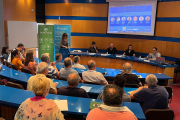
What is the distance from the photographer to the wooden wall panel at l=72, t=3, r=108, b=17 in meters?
9.07

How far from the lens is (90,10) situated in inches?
364

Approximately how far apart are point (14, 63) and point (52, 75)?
1595mm

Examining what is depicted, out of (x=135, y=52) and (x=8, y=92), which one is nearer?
(x=8, y=92)

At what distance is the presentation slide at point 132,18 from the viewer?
768 centimetres

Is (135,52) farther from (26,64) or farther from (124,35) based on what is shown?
(26,64)

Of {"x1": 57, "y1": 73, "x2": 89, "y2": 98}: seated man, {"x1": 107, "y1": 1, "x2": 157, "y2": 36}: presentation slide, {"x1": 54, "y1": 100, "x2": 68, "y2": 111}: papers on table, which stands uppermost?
{"x1": 107, "y1": 1, "x2": 157, "y2": 36}: presentation slide

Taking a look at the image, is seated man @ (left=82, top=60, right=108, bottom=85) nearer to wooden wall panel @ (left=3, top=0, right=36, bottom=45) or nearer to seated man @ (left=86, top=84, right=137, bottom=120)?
seated man @ (left=86, top=84, right=137, bottom=120)

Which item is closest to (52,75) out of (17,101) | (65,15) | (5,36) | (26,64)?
(26,64)

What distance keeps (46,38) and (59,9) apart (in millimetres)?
2756

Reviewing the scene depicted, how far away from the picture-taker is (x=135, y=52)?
28.2 feet

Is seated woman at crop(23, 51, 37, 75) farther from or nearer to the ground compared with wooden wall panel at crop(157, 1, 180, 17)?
nearer to the ground

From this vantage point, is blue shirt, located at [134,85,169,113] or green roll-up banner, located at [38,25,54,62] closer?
blue shirt, located at [134,85,169,113]

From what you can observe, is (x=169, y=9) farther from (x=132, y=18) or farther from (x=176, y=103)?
(x=176, y=103)

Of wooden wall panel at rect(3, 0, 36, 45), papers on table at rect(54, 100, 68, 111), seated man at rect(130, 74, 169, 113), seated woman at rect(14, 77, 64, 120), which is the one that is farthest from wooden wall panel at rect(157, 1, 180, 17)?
seated woman at rect(14, 77, 64, 120)
